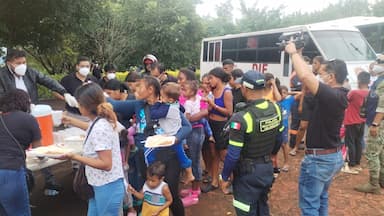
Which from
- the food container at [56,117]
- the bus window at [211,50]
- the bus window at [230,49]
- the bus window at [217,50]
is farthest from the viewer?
the bus window at [211,50]

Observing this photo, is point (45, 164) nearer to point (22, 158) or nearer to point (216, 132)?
point (22, 158)

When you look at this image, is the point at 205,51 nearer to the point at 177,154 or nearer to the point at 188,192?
the point at 188,192

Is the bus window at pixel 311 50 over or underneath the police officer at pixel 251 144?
over

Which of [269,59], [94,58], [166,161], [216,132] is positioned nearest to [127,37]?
[94,58]

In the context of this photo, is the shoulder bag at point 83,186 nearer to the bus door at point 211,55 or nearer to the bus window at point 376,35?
the bus window at point 376,35

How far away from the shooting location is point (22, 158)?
2.88 meters

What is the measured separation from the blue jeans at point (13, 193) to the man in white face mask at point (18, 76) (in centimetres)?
141

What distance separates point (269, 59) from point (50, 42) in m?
8.03

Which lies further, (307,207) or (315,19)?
(315,19)

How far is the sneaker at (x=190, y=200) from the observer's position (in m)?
4.45

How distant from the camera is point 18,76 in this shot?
4180 mm

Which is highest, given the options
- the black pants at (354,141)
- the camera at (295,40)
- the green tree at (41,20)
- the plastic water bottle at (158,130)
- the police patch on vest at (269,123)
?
the green tree at (41,20)

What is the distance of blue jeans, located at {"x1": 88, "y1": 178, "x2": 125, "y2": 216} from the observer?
2.54 meters

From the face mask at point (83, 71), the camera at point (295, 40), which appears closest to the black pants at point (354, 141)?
the camera at point (295, 40)
